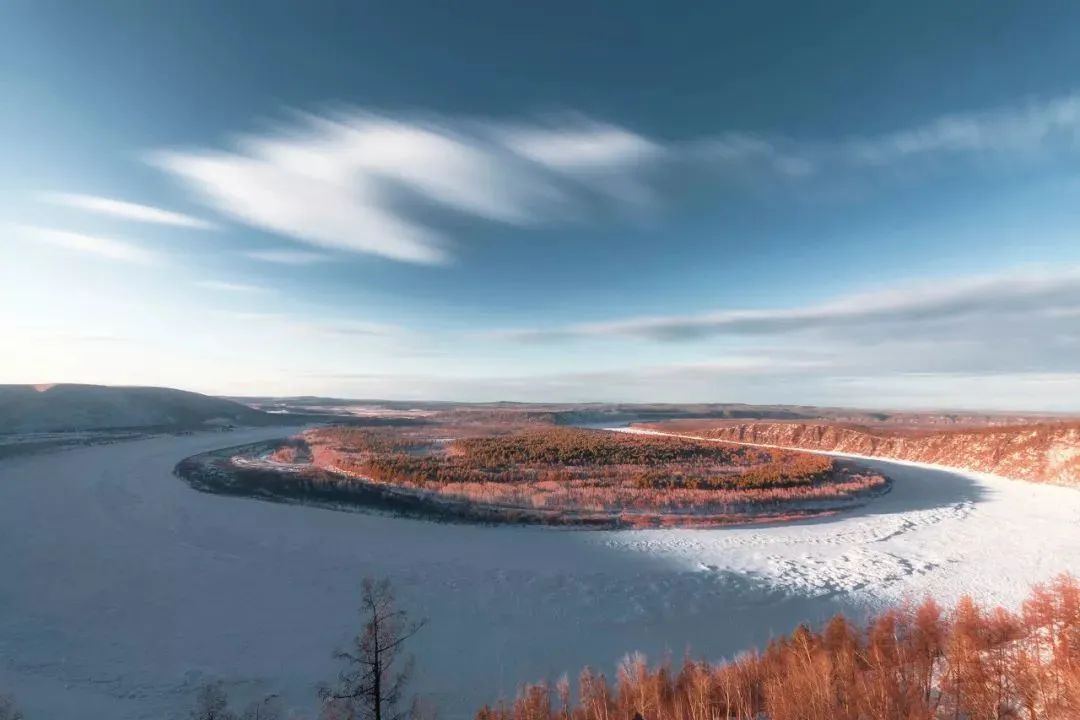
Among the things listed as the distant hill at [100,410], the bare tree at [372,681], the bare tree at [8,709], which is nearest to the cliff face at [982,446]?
the bare tree at [372,681]

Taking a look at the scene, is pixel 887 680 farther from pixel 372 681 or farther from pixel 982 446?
pixel 982 446

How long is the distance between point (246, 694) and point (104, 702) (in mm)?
2593

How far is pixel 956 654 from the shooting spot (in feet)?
22.6

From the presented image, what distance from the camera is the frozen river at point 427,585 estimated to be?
36.4 ft

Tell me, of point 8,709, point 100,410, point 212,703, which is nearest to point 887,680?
point 212,703

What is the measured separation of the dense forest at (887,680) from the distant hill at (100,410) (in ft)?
271

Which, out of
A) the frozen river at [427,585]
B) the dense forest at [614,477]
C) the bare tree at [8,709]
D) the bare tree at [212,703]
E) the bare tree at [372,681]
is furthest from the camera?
the dense forest at [614,477]

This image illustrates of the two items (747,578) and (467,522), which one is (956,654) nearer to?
(747,578)

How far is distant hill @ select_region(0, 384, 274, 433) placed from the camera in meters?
67.4

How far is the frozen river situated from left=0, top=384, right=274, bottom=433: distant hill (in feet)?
191

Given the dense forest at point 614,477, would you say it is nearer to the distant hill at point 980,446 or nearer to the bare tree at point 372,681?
the distant hill at point 980,446

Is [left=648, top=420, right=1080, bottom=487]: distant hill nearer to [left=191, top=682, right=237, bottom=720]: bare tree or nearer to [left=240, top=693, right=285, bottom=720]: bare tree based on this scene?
[left=240, top=693, right=285, bottom=720]: bare tree

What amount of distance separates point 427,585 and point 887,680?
40.6ft

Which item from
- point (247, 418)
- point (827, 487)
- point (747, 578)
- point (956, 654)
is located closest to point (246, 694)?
point (956, 654)
